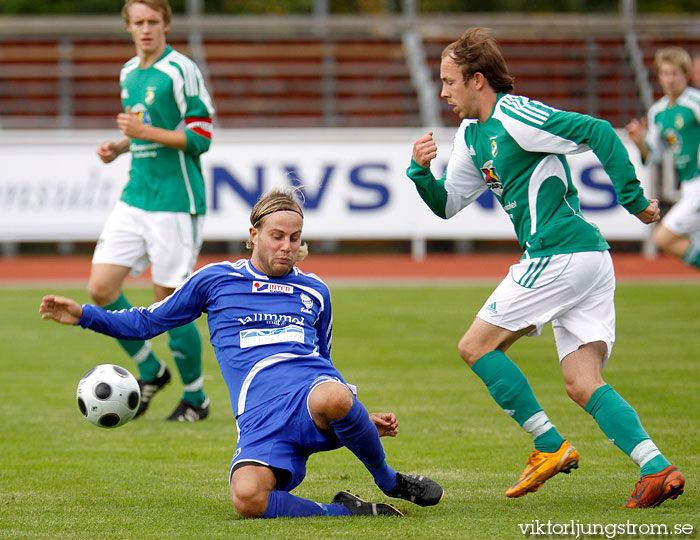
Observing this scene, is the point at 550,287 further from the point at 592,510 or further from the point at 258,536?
the point at 258,536

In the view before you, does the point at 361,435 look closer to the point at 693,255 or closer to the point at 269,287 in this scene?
the point at 269,287

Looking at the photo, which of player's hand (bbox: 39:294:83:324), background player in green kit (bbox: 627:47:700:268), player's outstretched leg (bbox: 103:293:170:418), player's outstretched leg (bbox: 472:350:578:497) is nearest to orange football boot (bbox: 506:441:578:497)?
player's outstretched leg (bbox: 472:350:578:497)

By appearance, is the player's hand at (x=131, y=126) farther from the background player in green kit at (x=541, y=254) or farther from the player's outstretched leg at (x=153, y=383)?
the background player in green kit at (x=541, y=254)

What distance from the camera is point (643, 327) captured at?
35.9 feet

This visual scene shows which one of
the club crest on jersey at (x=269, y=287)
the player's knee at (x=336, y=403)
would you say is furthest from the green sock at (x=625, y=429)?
the club crest on jersey at (x=269, y=287)

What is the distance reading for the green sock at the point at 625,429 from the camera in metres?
4.40

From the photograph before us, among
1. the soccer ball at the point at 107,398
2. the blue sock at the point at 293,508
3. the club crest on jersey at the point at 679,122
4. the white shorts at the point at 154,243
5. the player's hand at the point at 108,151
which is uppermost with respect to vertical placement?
the club crest on jersey at the point at 679,122

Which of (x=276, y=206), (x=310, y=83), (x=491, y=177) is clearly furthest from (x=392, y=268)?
(x=276, y=206)

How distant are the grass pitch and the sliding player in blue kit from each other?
16cm

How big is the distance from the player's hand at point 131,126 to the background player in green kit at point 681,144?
5.81m

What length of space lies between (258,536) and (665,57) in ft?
26.0

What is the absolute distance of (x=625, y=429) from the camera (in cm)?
448

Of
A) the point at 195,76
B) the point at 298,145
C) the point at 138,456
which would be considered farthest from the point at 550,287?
the point at 298,145

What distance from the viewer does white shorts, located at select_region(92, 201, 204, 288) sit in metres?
6.91
